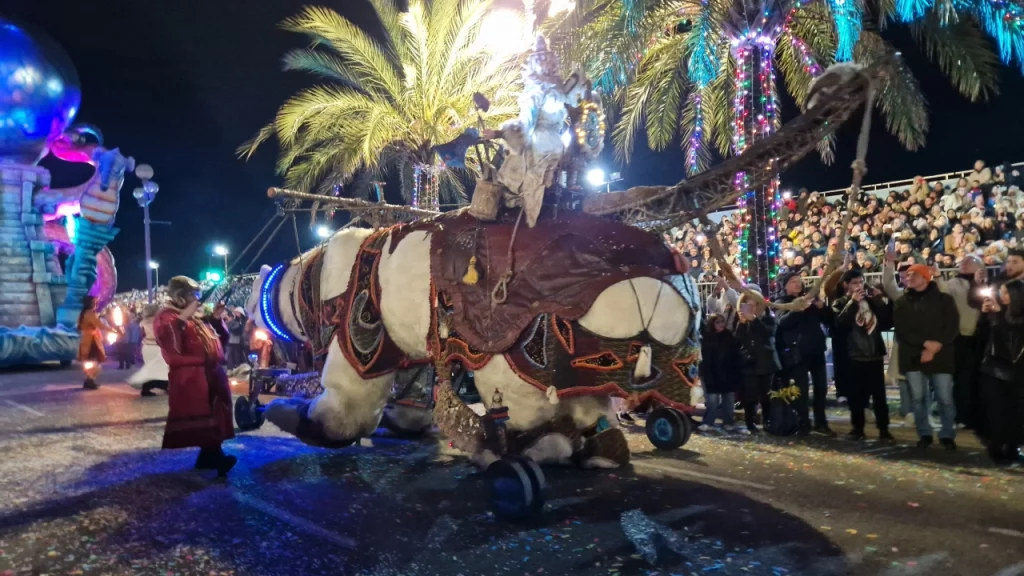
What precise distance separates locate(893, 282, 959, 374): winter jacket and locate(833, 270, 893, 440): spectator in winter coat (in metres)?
0.37

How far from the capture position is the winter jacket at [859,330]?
693 cm

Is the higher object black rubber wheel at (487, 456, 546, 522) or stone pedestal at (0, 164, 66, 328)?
stone pedestal at (0, 164, 66, 328)

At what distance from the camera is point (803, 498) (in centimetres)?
489

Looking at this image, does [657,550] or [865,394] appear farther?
[865,394]

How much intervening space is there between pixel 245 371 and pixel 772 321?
21.8ft

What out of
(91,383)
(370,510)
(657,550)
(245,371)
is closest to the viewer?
(657,550)

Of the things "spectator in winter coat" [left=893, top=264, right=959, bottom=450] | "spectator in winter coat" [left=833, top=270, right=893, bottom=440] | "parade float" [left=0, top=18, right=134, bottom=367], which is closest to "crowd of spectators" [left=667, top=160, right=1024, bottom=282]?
"spectator in winter coat" [left=833, top=270, right=893, bottom=440]

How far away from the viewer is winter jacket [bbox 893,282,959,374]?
6285 millimetres

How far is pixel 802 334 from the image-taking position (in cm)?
733

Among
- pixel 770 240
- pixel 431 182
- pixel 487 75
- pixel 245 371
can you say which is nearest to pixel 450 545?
pixel 245 371

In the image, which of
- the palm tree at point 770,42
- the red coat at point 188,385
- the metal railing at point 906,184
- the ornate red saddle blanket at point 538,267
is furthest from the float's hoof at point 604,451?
the metal railing at point 906,184

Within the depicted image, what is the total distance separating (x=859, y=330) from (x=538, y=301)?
3914mm

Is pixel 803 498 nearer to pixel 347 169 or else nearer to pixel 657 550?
pixel 657 550

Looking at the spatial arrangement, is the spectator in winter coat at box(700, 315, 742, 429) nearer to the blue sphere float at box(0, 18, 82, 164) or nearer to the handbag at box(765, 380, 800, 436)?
the handbag at box(765, 380, 800, 436)
